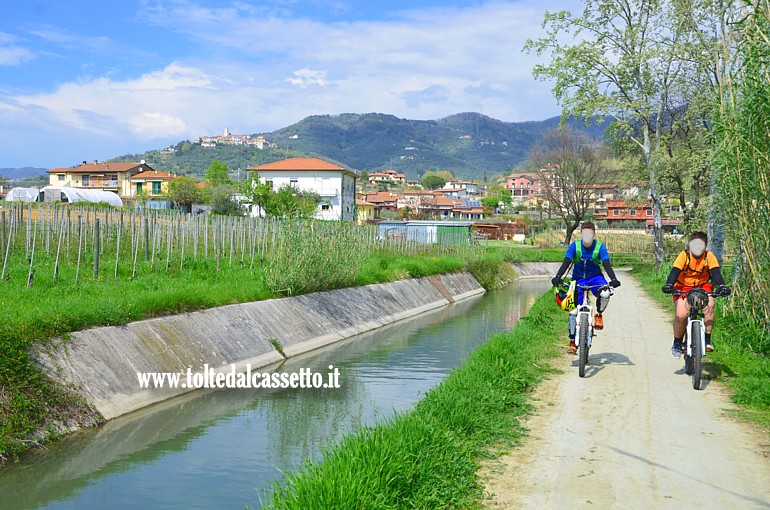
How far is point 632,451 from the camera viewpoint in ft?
23.4

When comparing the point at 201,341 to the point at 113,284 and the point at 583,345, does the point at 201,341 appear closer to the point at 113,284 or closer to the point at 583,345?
the point at 113,284

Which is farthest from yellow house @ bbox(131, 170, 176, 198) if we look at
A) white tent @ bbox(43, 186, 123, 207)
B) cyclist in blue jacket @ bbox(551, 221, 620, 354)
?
cyclist in blue jacket @ bbox(551, 221, 620, 354)

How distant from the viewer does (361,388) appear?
1379cm

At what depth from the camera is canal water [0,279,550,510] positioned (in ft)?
27.2

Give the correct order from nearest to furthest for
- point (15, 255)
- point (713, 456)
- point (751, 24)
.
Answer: point (713, 456) → point (751, 24) → point (15, 255)

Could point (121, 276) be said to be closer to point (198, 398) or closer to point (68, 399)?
point (198, 398)

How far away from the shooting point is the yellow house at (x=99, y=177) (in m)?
97.4

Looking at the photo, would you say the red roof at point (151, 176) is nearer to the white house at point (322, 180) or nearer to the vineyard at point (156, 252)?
the white house at point (322, 180)

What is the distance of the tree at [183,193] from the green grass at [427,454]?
238 feet

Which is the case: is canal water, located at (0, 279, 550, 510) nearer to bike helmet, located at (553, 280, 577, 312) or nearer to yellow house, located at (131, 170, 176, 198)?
bike helmet, located at (553, 280, 577, 312)

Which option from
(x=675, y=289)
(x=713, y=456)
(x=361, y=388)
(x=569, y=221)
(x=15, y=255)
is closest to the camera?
(x=713, y=456)

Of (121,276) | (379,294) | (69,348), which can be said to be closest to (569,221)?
(379,294)

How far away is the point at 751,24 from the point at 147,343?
11584 millimetres

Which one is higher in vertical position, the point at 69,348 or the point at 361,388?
the point at 69,348
